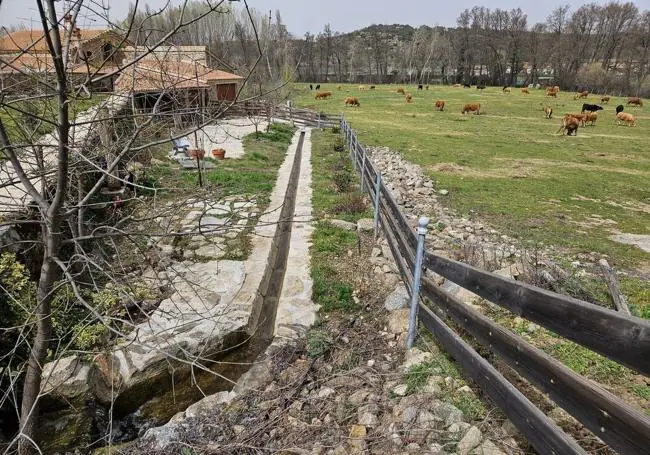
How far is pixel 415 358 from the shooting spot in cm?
373

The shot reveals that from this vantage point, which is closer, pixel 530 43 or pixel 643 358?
pixel 643 358

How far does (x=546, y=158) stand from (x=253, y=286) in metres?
14.1

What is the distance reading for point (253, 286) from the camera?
19.5ft

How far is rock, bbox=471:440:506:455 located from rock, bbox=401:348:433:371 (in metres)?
1.07

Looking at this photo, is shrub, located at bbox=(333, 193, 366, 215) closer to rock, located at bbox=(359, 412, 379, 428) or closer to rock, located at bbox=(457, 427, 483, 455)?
rock, located at bbox=(359, 412, 379, 428)

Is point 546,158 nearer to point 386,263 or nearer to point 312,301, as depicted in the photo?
point 386,263

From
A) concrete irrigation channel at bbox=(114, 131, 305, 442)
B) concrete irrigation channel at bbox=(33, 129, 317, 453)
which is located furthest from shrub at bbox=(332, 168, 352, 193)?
concrete irrigation channel at bbox=(33, 129, 317, 453)

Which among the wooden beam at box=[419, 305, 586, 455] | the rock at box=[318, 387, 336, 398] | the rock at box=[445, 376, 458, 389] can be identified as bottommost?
the rock at box=[318, 387, 336, 398]

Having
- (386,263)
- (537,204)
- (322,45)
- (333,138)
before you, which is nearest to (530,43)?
(322,45)

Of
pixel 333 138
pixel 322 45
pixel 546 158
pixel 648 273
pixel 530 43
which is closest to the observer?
pixel 648 273

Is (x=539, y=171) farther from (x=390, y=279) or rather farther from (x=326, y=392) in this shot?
(x=326, y=392)

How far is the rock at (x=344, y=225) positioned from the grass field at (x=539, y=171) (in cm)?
288

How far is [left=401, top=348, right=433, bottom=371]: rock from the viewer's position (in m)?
3.64

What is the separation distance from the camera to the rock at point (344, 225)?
26.8 feet
